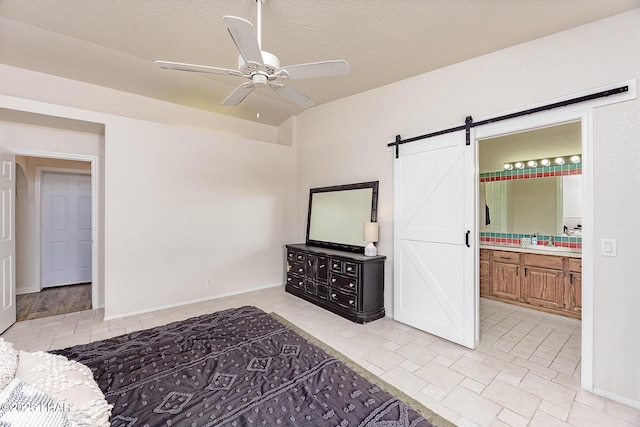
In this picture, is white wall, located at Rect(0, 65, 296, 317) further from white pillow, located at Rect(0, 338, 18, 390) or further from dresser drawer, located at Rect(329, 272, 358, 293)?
white pillow, located at Rect(0, 338, 18, 390)

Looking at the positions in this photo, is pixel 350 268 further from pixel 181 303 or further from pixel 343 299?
pixel 181 303

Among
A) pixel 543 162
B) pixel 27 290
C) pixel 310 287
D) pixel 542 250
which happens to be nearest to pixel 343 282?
pixel 310 287

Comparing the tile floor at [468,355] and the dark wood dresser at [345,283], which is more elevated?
the dark wood dresser at [345,283]

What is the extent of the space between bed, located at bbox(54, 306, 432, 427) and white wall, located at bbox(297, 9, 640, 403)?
1981mm

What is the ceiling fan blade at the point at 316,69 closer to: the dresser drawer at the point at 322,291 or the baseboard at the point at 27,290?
the dresser drawer at the point at 322,291

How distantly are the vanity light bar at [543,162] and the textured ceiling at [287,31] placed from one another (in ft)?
8.27

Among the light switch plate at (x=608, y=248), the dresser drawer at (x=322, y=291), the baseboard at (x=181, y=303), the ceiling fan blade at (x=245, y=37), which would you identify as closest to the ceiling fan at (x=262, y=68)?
the ceiling fan blade at (x=245, y=37)

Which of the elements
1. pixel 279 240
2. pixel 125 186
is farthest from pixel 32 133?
pixel 279 240

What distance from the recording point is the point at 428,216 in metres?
3.35

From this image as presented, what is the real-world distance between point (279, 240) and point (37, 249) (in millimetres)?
4148

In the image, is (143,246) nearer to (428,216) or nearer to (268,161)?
(268,161)

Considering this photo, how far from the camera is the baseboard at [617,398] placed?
2.07 meters

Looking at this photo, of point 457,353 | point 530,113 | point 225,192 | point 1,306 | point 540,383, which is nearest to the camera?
point 540,383

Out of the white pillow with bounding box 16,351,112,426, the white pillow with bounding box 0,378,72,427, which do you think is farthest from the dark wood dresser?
the white pillow with bounding box 0,378,72,427
